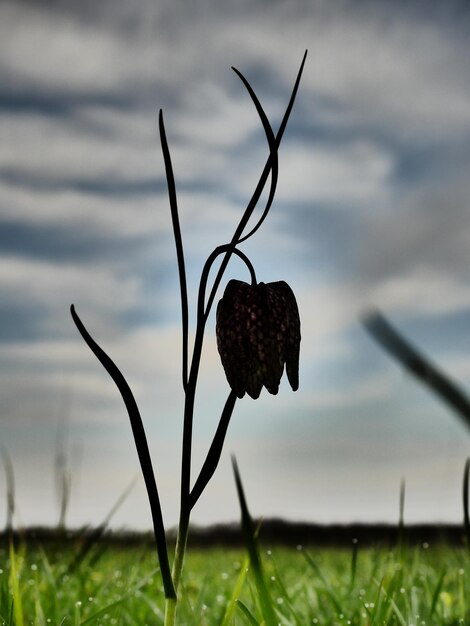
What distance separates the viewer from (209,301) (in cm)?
157

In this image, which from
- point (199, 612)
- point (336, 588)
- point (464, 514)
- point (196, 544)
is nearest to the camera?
point (464, 514)

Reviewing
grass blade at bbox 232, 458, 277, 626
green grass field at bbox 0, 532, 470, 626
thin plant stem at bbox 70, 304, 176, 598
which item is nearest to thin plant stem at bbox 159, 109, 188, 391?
thin plant stem at bbox 70, 304, 176, 598

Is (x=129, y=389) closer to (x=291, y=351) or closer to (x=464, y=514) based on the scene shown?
(x=291, y=351)

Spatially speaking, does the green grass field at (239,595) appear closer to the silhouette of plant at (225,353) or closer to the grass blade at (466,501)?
the silhouette of plant at (225,353)

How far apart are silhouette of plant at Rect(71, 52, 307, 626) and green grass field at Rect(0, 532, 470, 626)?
180mm

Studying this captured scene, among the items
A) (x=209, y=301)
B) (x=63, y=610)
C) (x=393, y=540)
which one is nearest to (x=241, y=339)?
(x=209, y=301)

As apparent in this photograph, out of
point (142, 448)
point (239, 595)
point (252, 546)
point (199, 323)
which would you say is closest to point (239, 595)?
point (239, 595)

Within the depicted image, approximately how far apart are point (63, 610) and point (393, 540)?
214 cm

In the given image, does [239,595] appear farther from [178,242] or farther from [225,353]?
[178,242]

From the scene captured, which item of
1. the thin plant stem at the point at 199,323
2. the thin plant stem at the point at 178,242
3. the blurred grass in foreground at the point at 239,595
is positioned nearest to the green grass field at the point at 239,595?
the blurred grass in foreground at the point at 239,595

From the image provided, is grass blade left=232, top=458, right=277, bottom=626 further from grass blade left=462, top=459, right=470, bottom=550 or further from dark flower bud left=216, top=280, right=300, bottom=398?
grass blade left=462, top=459, right=470, bottom=550

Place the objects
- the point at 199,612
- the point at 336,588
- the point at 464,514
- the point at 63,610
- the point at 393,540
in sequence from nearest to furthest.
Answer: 1. the point at 464,514
2. the point at 199,612
3. the point at 63,610
4. the point at 336,588
5. the point at 393,540

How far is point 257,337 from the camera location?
1540 millimetres

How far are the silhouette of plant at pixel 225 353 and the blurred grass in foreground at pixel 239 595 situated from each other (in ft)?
0.60
